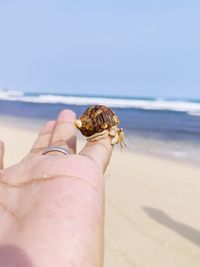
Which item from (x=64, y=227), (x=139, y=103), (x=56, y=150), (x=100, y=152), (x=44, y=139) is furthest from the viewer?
(x=139, y=103)

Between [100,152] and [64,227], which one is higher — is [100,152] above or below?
above

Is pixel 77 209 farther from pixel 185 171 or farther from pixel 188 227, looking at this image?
pixel 185 171

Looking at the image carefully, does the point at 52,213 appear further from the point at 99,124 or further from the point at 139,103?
the point at 139,103

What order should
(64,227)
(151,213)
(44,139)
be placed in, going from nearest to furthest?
(64,227), (44,139), (151,213)

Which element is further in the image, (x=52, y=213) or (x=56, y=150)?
(x=56, y=150)

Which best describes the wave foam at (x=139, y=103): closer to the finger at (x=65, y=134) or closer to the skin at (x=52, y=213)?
the finger at (x=65, y=134)

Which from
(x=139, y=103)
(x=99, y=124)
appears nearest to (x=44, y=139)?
(x=99, y=124)

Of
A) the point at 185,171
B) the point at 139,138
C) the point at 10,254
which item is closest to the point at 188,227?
the point at 185,171

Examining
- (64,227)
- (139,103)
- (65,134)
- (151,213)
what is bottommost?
(139,103)
